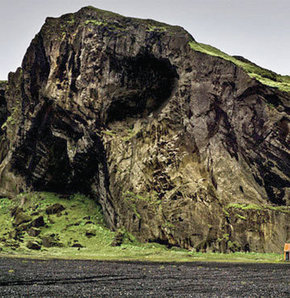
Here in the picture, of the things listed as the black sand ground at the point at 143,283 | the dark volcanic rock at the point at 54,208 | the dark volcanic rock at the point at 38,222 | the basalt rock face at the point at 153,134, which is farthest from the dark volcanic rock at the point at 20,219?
the black sand ground at the point at 143,283

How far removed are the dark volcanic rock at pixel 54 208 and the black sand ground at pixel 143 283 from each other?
38390 mm

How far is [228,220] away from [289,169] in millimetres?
12054

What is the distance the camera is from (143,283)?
21969mm

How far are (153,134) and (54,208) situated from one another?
81.4 ft

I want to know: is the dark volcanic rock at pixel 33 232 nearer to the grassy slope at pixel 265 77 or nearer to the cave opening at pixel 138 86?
the cave opening at pixel 138 86

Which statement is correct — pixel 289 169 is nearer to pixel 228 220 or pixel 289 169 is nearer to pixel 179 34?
pixel 228 220

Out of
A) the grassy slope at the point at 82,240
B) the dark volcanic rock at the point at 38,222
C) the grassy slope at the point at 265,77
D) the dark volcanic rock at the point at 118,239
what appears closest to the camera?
the grassy slope at the point at 82,240

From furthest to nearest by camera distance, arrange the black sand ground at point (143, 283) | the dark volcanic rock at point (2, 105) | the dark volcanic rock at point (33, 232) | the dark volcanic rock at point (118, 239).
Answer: the dark volcanic rock at point (2, 105), the dark volcanic rock at point (33, 232), the dark volcanic rock at point (118, 239), the black sand ground at point (143, 283)

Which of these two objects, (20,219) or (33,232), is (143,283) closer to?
(33,232)

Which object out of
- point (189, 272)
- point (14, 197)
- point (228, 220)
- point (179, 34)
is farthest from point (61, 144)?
point (189, 272)

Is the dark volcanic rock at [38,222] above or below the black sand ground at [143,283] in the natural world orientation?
below

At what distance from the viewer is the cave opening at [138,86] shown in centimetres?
6406

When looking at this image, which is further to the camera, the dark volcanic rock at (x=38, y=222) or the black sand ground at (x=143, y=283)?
the dark volcanic rock at (x=38, y=222)

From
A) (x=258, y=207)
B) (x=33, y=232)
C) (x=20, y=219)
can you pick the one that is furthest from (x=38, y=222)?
(x=258, y=207)
